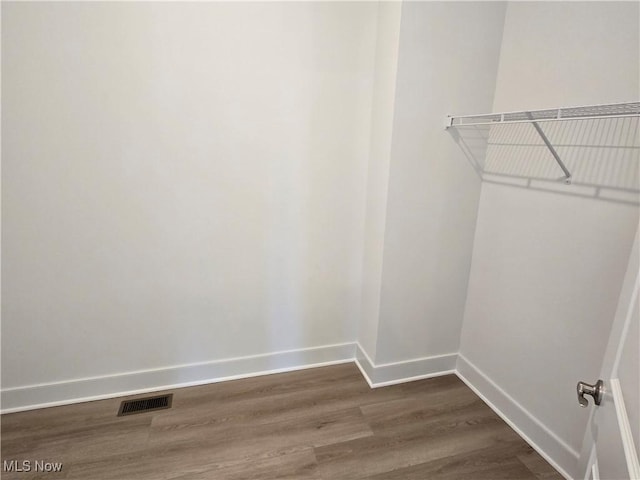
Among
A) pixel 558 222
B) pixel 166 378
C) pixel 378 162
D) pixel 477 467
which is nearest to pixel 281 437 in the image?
pixel 166 378

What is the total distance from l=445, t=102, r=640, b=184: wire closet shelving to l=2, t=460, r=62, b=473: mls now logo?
7.89 feet

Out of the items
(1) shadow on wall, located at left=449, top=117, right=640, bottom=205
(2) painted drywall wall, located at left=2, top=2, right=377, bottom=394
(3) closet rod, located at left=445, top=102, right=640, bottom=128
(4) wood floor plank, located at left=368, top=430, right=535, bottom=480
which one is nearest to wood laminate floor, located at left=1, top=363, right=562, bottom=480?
(4) wood floor plank, located at left=368, top=430, right=535, bottom=480

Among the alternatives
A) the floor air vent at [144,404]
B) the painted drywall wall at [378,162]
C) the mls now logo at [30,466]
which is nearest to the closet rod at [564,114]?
the painted drywall wall at [378,162]

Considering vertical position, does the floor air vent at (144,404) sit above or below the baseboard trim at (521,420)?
below

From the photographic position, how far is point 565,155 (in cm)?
149

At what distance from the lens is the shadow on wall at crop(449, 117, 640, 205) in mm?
1275

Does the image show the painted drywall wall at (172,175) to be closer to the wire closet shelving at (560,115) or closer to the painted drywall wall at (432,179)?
the painted drywall wall at (432,179)

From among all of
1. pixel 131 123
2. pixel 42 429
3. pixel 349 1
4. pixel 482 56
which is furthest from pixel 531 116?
pixel 42 429

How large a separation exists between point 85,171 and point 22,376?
1.11m

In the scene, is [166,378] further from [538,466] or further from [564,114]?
[564,114]

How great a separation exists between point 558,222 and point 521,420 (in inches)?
39.7

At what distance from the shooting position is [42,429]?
66.7 inches

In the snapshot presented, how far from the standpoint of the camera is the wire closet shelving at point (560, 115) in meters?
1.08

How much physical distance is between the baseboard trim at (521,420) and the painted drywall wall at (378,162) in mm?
611
